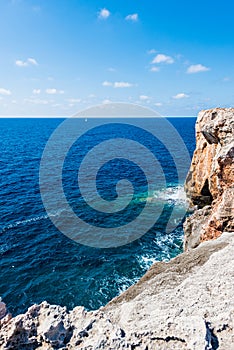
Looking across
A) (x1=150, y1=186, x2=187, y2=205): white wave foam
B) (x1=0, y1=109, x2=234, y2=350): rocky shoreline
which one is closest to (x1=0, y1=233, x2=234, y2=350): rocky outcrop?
(x1=0, y1=109, x2=234, y2=350): rocky shoreline

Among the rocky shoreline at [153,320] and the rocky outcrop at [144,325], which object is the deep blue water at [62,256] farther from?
the rocky outcrop at [144,325]

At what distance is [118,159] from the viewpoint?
76688 millimetres

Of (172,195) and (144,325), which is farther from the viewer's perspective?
(172,195)

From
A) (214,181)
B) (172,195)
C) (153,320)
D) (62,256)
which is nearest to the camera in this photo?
(153,320)

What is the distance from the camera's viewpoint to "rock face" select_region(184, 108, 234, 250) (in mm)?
22797

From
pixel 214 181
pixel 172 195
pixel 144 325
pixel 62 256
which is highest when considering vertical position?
pixel 214 181

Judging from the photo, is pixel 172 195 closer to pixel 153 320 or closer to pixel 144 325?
pixel 153 320

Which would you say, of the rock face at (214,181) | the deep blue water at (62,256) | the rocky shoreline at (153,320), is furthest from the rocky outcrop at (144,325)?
the deep blue water at (62,256)

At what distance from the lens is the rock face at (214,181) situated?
22.8m

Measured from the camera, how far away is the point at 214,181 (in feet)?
103

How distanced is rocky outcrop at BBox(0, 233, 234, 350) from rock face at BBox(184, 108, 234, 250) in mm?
11148

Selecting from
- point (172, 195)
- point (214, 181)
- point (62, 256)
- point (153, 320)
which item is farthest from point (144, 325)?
point (172, 195)

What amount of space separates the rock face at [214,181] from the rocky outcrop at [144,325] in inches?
439

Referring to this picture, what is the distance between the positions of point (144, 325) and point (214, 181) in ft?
81.1
